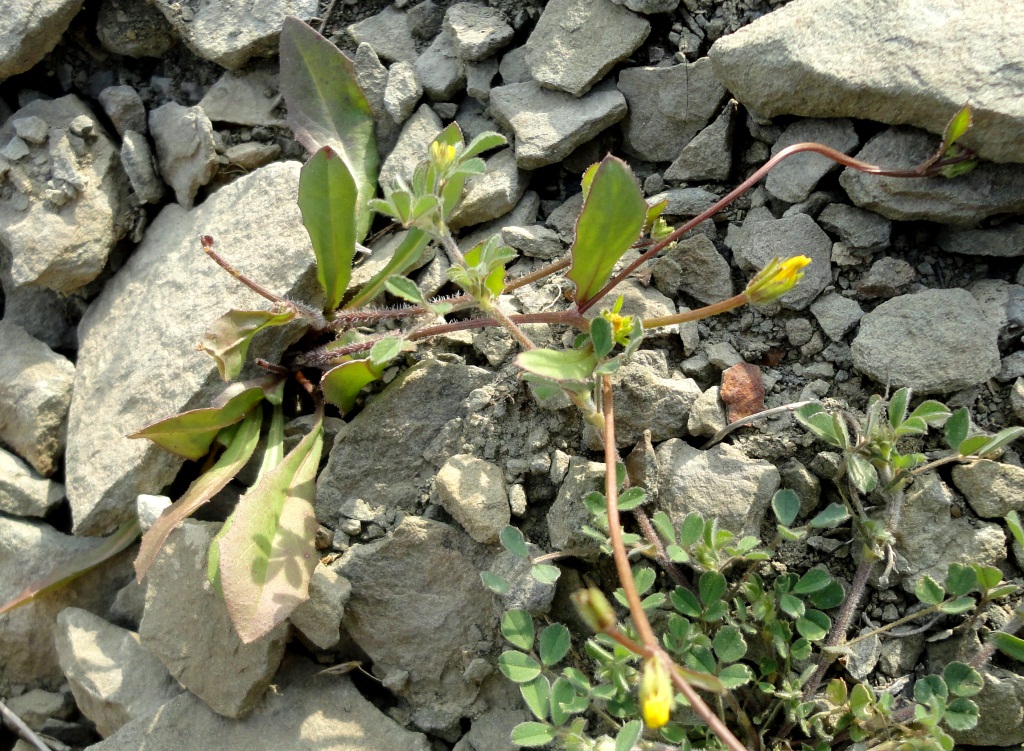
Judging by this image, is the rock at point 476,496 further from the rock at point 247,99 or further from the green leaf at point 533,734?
the rock at point 247,99

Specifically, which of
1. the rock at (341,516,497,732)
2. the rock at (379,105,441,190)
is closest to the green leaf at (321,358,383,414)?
the rock at (341,516,497,732)

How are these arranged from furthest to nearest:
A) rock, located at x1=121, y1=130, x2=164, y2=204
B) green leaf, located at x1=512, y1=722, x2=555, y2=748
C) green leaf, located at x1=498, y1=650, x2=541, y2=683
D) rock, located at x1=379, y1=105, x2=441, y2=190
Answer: rock, located at x1=121, y1=130, x2=164, y2=204 → rock, located at x1=379, y1=105, x2=441, y2=190 → green leaf, located at x1=498, y1=650, x2=541, y2=683 → green leaf, located at x1=512, y1=722, x2=555, y2=748

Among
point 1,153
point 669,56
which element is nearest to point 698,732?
point 669,56

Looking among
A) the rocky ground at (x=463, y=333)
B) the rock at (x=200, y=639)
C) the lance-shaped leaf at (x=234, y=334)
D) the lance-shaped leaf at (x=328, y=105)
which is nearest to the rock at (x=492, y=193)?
the rocky ground at (x=463, y=333)

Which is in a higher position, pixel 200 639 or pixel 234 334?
pixel 234 334

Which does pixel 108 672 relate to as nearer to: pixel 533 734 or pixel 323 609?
pixel 323 609

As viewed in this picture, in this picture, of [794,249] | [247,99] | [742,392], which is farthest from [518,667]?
[247,99]

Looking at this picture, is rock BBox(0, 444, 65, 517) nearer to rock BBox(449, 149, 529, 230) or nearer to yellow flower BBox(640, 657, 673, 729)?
rock BBox(449, 149, 529, 230)
